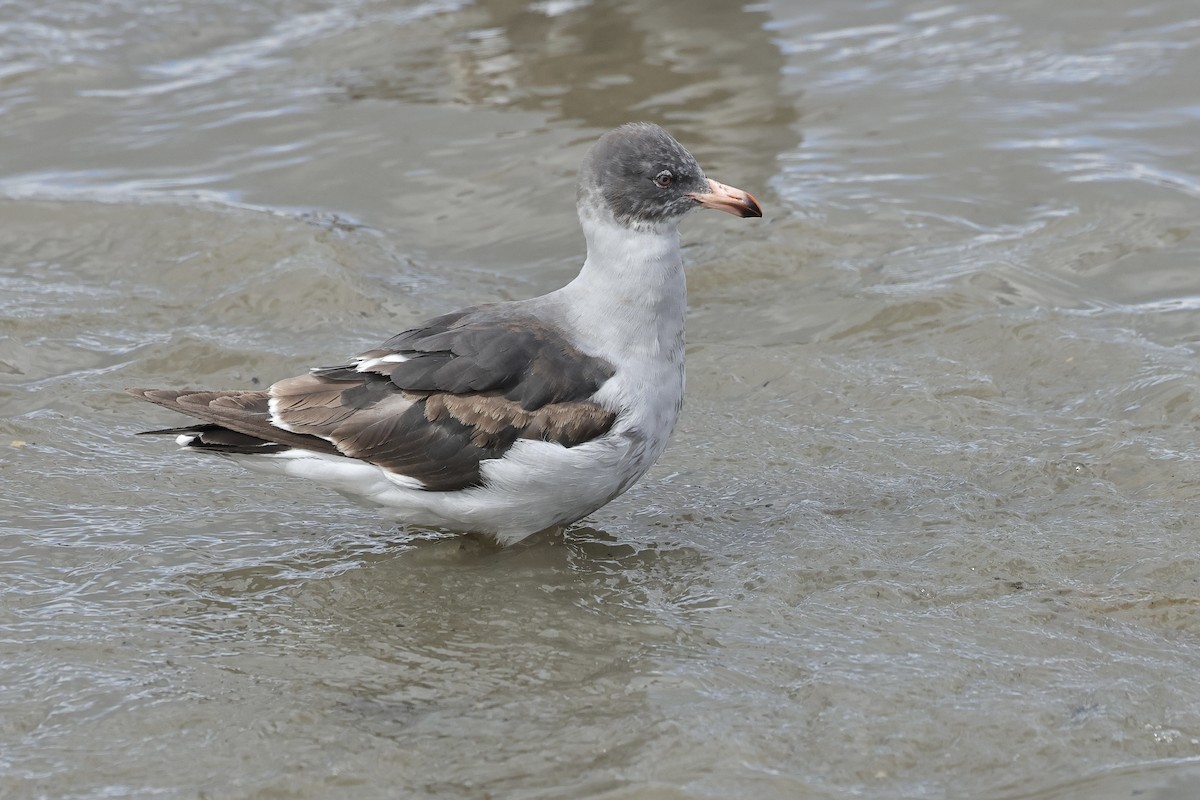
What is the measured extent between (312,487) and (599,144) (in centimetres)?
193

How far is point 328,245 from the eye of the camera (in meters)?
8.48

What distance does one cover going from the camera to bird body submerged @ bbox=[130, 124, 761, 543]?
5.32m

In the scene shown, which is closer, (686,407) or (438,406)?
(438,406)

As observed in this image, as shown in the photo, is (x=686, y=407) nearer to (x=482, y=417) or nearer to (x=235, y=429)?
(x=482, y=417)

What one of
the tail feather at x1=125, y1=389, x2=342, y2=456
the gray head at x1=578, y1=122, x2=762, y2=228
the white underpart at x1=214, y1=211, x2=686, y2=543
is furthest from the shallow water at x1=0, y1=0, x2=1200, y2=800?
the gray head at x1=578, y1=122, x2=762, y2=228

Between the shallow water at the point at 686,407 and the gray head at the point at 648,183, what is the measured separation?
1.18 meters

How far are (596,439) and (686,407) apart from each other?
1.58 metres

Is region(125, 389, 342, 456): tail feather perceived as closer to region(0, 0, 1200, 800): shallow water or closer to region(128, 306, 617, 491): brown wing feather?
region(128, 306, 617, 491): brown wing feather

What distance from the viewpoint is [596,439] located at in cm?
530

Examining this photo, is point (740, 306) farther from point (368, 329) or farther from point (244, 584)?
point (244, 584)

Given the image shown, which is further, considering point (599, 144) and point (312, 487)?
point (312, 487)

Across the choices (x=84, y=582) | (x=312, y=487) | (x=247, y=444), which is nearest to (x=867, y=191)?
(x=312, y=487)

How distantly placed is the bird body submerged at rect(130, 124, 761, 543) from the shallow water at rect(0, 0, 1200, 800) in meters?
0.34

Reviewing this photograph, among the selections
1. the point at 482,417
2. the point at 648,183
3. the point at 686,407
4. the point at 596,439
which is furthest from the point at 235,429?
the point at 686,407
